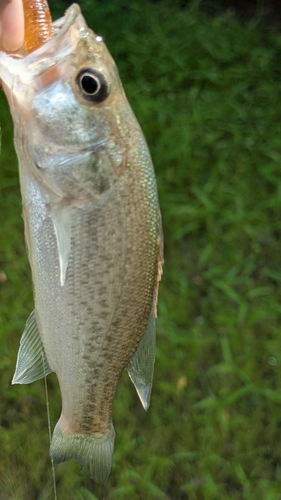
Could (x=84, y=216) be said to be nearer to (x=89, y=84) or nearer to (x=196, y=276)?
(x=89, y=84)

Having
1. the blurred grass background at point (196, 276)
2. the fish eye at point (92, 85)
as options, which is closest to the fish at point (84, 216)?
the fish eye at point (92, 85)

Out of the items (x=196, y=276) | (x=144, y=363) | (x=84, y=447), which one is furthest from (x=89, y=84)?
(x=196, y=276)

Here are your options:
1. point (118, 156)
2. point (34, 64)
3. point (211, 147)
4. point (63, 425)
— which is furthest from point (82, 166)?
point (211, 147)

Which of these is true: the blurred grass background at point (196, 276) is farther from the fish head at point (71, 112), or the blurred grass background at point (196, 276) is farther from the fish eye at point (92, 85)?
the fish eye at point (92, 85)

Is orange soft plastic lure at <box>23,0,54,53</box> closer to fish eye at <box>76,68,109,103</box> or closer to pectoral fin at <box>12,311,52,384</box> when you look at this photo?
fish eye at <box>76,68,109,103</box>

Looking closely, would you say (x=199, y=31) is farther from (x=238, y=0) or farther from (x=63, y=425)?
(x=63, y=425)
